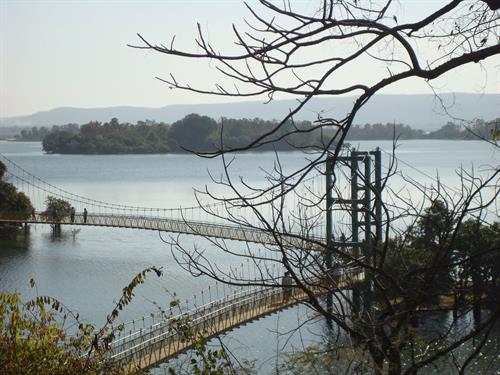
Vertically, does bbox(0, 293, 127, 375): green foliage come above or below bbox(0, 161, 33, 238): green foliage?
above

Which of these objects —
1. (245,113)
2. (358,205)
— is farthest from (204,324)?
(245,113)

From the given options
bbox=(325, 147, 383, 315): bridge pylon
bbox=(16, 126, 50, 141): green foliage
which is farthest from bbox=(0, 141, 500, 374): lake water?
bbox=(16, 126, 50, 141): green foliage

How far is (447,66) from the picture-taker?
1490mm

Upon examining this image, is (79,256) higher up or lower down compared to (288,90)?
lower down

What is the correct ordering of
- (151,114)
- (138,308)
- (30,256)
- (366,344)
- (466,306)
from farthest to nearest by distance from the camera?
(151,114) < (30,256) < (138,308) < (466,306) < (366,344)

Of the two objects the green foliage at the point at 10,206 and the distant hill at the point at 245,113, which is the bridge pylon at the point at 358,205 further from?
the green foliage at the point at 10,206

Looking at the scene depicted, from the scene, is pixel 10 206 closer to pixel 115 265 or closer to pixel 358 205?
pixel 115 265

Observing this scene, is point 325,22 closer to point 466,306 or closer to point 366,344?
point 366,344

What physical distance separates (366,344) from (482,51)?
603 mm

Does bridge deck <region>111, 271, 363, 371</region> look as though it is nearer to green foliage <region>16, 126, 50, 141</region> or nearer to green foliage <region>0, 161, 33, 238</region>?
green foliage <region>0, 161, 33, 238</region>

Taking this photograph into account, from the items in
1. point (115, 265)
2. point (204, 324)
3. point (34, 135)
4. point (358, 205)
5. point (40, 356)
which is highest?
point (358, 205)

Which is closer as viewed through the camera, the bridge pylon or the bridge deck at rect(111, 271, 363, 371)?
the bridge pylon

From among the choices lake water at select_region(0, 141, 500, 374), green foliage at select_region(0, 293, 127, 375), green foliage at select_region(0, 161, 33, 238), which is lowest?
lake water at select_region(0, 141, 500, 374)

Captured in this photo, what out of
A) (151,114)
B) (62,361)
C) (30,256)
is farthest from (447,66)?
(151,114)
